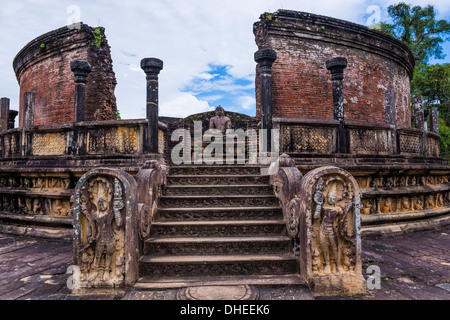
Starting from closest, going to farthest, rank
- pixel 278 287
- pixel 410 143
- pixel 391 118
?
1. pixel 278 287
2. pixel 391 118
3. pixel 410 143

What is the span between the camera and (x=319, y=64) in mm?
10062

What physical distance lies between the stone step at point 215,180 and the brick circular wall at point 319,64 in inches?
194

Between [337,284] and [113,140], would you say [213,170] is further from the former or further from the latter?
[337,284]

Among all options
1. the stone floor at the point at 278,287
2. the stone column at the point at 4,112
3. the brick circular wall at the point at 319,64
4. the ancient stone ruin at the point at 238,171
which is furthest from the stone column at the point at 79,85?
the stone column at the point at 4,112

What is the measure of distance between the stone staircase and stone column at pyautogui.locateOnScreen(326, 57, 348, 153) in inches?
79.9

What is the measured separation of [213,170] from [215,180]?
16.2 inches

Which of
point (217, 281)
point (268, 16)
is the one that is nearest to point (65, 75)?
point (268, 16)

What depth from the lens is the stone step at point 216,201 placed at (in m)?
4.49

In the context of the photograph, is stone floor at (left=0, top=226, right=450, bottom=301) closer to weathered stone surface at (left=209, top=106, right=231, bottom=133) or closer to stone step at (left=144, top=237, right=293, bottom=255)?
stone step at (left=144, top=237, right=293, bottom=255)

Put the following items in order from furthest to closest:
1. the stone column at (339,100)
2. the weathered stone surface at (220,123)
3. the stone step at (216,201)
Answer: the weathered stone surface at (220,123) < the stone column at (339,100) < the stone step at (216,201)

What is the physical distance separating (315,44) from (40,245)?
10327 millimetres

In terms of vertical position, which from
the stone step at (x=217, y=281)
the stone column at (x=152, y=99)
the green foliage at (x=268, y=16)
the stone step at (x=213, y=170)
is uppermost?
the green foliage at (x=268, y=16)

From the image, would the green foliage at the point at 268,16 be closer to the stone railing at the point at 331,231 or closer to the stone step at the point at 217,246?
the stone railing at the point at 331,231
